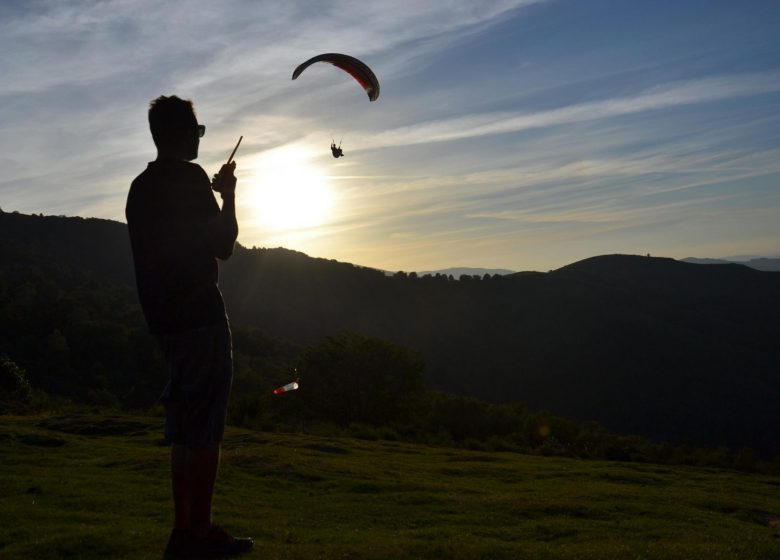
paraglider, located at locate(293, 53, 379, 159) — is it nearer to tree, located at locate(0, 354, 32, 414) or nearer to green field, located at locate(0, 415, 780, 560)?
green field, located at locate(0, 415, 780, 560)

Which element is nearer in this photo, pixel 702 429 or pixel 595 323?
pixel 702 429

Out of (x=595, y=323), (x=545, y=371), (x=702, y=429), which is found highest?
(x=595, y=323)

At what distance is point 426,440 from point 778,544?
20.0 metres

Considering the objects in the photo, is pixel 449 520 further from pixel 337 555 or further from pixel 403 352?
pixel 403 352

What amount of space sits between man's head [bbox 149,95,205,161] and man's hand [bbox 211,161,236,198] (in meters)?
0.31

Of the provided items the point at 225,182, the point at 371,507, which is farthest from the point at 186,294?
the point at 371,507

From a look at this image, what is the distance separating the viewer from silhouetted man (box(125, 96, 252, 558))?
5.18 m

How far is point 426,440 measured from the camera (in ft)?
90.4

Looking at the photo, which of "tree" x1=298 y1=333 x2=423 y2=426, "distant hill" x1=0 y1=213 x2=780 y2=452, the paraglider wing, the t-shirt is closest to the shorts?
the t-shirt

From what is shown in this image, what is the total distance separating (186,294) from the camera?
5.18 m

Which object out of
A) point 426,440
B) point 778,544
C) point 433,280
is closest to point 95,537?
point 778,544

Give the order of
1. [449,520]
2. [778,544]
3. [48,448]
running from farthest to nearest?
1. [48,448]
2. [449,520]
3. [778,544]

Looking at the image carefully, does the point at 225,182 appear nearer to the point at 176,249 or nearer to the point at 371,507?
the point at 176,249

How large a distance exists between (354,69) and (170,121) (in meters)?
9.84
